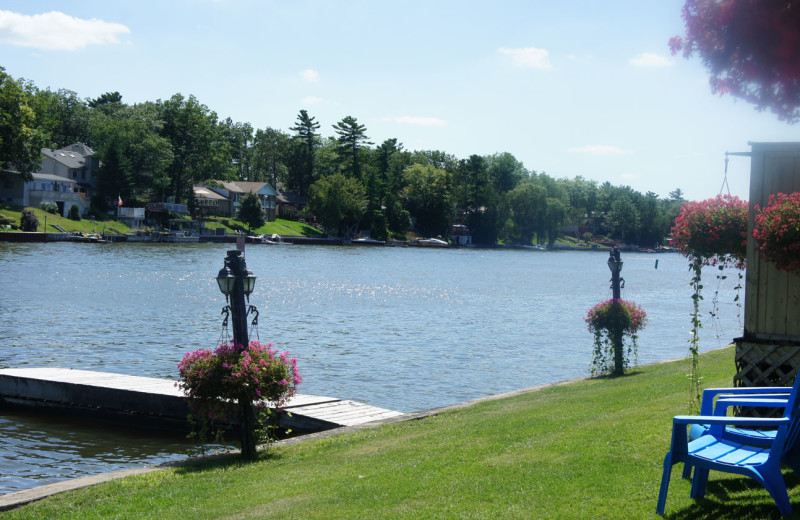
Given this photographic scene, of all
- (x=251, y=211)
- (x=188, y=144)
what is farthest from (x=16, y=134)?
(x=251, y=211)

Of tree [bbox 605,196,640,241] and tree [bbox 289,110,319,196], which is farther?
tree [bbox 605,196,640,241]

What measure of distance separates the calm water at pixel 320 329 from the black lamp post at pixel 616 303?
408 cm

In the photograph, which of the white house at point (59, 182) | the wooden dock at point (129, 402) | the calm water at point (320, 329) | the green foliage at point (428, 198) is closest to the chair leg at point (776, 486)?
the wooden dock at point (129, 402)

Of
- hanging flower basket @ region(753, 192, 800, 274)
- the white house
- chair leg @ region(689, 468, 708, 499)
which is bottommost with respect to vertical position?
chair leg @ region(689, 468, 708, 499)

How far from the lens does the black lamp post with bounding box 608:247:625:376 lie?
18969 mm

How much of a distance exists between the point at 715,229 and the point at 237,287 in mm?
6626

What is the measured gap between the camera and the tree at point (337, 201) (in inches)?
5103

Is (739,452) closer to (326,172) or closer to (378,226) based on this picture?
(378,226)

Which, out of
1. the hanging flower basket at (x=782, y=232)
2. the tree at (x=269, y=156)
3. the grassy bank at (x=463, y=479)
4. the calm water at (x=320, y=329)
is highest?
the tree at (x=269, y=156)

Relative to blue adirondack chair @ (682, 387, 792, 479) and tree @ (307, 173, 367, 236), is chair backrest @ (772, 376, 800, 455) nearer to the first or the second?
blue adirondack chair @ (682, 387, 792, 479)

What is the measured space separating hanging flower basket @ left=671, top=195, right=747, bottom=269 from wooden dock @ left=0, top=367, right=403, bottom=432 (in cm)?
755

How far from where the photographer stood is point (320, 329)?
119 feet

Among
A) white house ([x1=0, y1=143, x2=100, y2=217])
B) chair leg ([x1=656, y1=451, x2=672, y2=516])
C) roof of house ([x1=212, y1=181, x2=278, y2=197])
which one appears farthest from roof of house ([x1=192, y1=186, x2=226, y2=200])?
chair leg ([x1=656, y1=451, x2=672, y2=516])

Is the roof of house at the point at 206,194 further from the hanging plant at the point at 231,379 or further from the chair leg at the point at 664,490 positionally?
the chair leg at the point at 664,490
